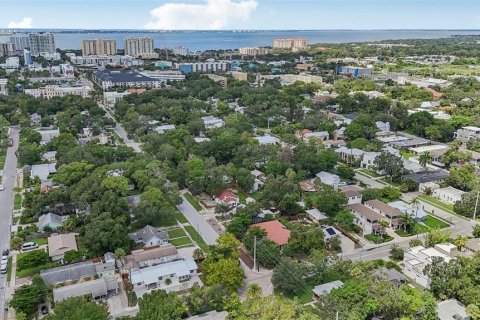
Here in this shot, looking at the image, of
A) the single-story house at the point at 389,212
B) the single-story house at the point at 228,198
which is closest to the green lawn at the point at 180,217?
the single-story house at the point at 228,198

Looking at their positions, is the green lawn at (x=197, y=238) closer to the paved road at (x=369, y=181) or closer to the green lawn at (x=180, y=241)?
the green lawn at (x=180, y=241)

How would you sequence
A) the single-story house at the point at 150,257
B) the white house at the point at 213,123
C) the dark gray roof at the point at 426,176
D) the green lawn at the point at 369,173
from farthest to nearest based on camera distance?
the white house at the point at 213,123 → the green lawn at the point at 369,173 → the dark gray roof at the point at 426,176 → the single-story house at the point at 150,257

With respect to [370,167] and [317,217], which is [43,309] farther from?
[370,167]

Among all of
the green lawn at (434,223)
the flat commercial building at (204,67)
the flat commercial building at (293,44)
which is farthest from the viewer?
the flat commercial building at (293,44)

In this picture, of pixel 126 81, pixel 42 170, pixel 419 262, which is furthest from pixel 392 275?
pixel 126 81

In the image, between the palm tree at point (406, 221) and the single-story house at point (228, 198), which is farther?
the single-story house at point (228, 198)

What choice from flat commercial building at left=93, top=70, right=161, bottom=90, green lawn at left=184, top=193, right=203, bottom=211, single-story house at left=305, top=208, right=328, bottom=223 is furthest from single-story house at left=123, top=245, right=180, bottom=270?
flat commercial building at left=93, top=70, right=161, bottom=90
